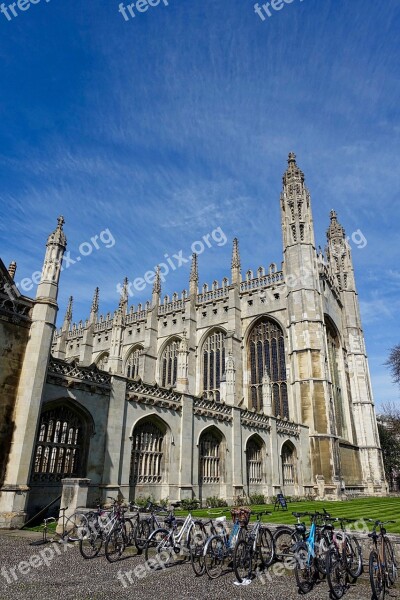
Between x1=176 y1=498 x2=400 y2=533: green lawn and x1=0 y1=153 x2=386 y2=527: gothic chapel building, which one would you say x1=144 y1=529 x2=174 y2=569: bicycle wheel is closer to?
x1=176 y1=498 x2=400 y2=533: green lawn

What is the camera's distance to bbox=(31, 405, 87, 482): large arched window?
1311cm

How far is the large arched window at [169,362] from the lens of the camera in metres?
39.6

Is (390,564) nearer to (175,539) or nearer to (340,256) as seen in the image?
(175,539)

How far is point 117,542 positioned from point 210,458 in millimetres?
11655

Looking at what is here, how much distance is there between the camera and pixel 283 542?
28.0 ft

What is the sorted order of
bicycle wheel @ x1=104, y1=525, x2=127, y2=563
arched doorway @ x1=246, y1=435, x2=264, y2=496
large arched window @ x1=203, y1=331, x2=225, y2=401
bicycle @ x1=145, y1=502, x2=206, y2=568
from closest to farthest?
bicycle @ x1=145, y1=502, x2=206, y2=568 → bicycle wheel @ x1=104, y1=525, x2=127, y2=563 → arched doorway @ x1=246, y1=435, x2=264, y2=496 → large arched window @ x1=203, y1=331, x2=225, y2=401

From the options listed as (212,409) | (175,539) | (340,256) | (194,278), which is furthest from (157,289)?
(175,539)

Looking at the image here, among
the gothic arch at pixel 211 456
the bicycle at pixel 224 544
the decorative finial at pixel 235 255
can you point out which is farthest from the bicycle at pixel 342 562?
the decorative finial at pixel 235 255

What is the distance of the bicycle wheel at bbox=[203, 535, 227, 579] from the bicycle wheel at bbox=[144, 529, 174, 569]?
0.86 meters

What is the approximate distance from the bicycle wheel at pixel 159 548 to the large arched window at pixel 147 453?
23.6ft

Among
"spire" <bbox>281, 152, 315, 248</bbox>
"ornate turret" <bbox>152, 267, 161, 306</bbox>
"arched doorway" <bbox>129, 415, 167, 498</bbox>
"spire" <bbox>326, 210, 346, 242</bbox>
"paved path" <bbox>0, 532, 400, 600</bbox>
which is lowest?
"paved path" <bbox>0, 532, 400, 600</bbox>

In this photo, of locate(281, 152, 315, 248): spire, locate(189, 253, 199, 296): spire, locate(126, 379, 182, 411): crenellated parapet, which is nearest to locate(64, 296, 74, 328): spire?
locate(189, 253, 199, 296): spire

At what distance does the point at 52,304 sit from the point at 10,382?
2.70 meters

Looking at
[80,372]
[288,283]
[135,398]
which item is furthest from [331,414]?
[80,372]
